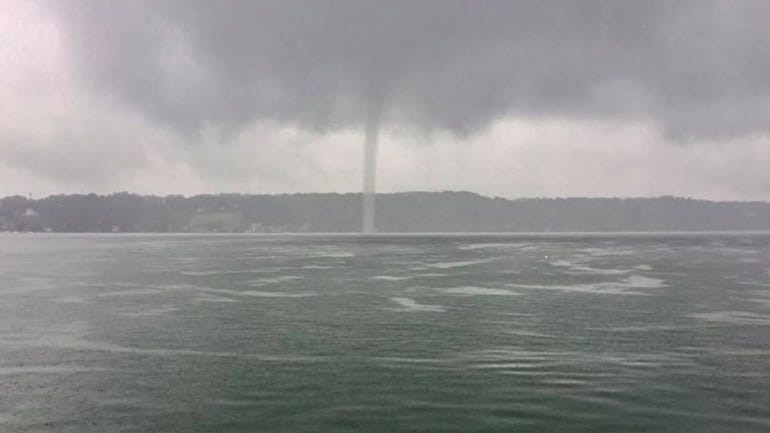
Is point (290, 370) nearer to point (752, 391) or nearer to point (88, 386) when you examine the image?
point (88, 386)

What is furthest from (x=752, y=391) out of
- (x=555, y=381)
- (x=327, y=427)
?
(x=327, y=427)

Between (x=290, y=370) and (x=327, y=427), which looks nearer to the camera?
(x=327, y=427)

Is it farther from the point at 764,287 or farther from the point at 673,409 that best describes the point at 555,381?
the point at 764,287

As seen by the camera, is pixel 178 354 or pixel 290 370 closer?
pixel 290 370

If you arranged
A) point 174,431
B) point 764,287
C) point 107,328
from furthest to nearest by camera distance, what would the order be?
point 764,287 < point 107,328 < point 174,431

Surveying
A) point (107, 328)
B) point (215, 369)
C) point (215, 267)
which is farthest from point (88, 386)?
point (215, 267)

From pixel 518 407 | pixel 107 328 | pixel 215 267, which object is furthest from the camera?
pixel 215 267
